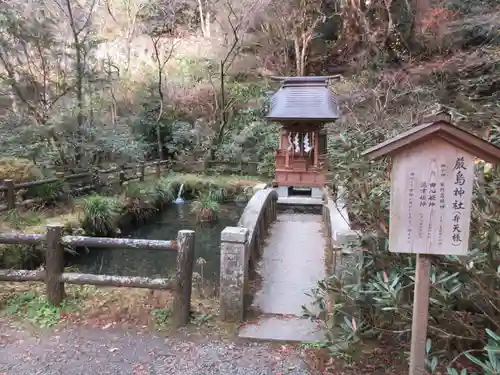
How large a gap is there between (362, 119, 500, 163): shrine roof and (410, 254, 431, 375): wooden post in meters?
0.70

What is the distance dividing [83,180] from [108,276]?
7865mm

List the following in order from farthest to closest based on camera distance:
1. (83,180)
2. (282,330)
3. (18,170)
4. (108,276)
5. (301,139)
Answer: (301,139) → (83,180) → (18,170) → (108,276) → (282,330)

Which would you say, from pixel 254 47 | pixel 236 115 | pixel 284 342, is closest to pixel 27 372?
pixel 284 342

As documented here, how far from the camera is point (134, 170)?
14.4 metres

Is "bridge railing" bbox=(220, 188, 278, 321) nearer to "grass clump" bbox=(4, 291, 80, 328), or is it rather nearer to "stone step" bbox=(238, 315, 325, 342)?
"stone step" bbox=(238, 315, 325, 342)

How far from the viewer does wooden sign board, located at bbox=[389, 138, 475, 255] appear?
2488 mm

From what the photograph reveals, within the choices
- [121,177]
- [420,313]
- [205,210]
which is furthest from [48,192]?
[420,313]

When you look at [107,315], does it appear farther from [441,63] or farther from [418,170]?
[441,63]

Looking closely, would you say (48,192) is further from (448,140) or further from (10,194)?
(448,140)

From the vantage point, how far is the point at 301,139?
11.6m

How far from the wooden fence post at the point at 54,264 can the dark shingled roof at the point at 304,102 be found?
24.4ft

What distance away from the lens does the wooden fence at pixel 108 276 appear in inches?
159

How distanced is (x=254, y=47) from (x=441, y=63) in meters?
9.89

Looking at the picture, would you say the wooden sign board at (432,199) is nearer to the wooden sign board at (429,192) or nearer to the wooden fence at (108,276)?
the wooden sign board at (429,192)
